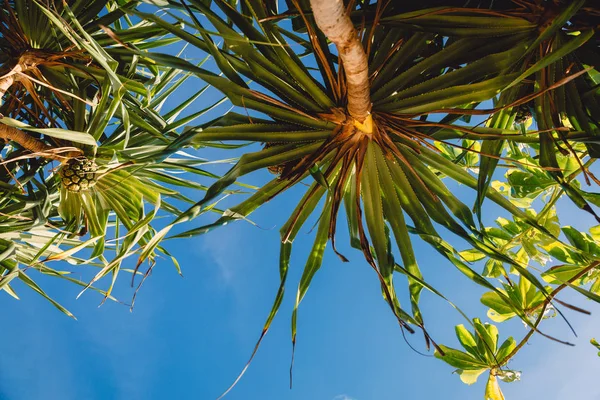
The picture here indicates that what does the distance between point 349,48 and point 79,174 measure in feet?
4.26

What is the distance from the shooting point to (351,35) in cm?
88

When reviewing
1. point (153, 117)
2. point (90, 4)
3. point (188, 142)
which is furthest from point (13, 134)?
point (188, 142)

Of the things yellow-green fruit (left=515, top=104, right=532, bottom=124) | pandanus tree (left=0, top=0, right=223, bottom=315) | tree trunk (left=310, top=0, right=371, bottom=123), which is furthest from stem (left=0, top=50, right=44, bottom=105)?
yellow-green fruit (left=515, top=104, right=532, bottom=124)

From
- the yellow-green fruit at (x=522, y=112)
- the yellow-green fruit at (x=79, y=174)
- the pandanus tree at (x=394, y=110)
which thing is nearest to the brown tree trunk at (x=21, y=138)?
the yellow-green fruit at (x=79, y=174)

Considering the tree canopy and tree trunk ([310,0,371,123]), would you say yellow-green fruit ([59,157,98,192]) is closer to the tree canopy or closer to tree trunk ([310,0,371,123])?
the tree canopy

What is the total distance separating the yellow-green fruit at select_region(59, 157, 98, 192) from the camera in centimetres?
179

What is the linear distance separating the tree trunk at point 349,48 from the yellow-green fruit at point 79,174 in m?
1.13

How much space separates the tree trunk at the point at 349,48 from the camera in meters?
0.78

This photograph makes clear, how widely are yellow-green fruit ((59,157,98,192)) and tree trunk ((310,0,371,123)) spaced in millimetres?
1133

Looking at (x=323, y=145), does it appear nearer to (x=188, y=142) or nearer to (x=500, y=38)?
(x=188, y=142)

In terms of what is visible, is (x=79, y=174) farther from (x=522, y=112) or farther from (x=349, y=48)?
(x=522, y=112)

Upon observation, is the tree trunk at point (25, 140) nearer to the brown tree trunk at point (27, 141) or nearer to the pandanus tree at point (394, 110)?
the brown tree trunk at point (27, 141)

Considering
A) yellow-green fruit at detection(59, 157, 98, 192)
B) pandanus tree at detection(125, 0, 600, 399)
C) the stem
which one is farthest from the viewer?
yellow-green fruit at detection(59, 157, 98, 192)

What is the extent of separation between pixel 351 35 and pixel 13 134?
1298 mm
